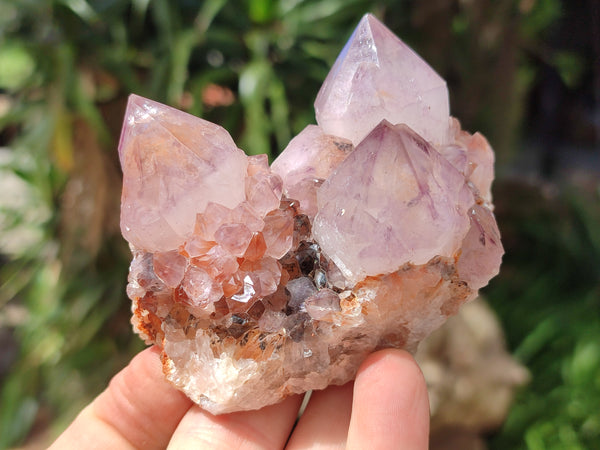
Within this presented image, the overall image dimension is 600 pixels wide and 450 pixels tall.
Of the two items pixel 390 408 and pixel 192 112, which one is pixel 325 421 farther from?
pixel 192 112

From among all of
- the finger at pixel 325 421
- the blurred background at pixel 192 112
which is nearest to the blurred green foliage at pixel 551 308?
the blurred background at pixel 192 112

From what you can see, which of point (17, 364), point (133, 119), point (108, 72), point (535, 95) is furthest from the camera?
point (535, 95)

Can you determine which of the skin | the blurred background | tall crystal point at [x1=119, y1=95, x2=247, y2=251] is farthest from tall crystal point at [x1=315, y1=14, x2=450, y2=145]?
the blurred background

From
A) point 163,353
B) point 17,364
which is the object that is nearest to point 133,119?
point 163,353

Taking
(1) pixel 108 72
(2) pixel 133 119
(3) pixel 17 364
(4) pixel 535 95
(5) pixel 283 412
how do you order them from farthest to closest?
1. (4) pixel 535 95
2. (3) pixel 17 364
3. (1) pixel 108 72
4. (5) pixel 283 412
5. (2) pixel 133 119

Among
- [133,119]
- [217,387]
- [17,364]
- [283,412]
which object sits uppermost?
[133,119]

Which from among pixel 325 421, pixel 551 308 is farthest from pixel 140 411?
pixel 551 308

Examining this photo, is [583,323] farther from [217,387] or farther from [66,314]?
[66,314]
